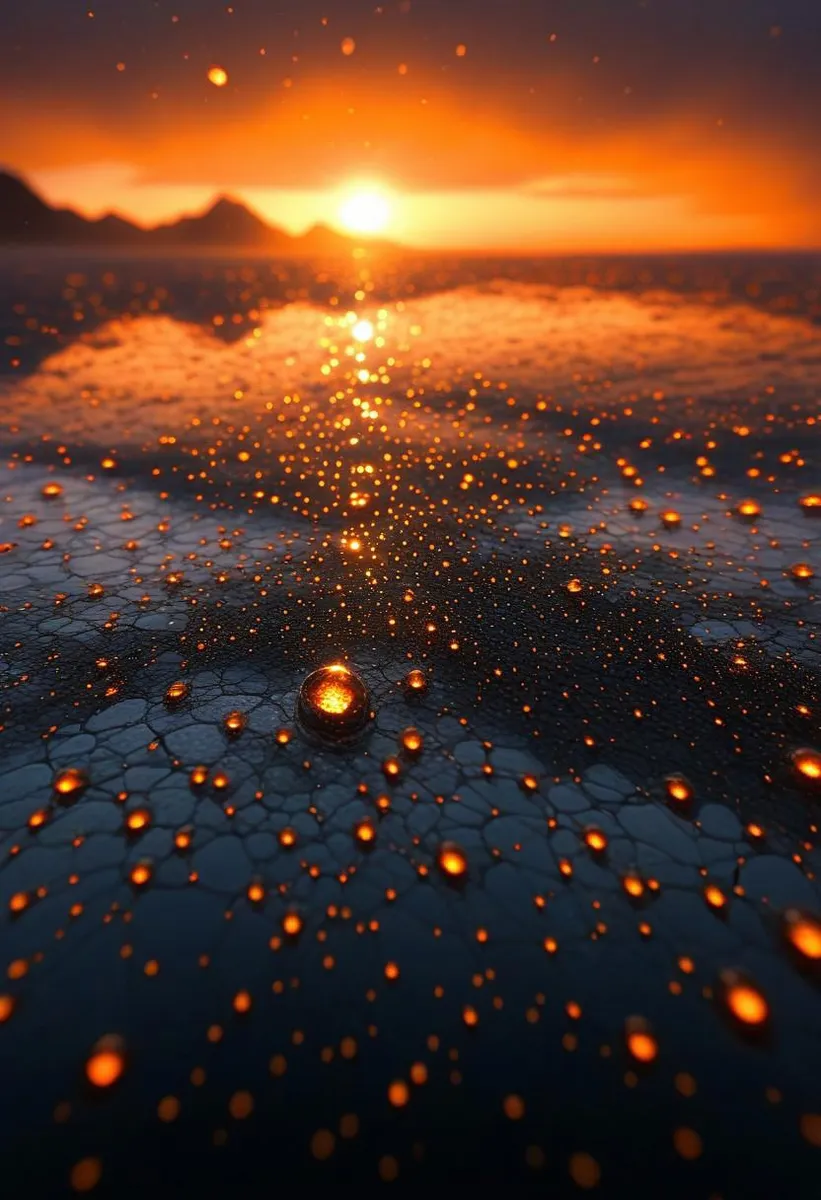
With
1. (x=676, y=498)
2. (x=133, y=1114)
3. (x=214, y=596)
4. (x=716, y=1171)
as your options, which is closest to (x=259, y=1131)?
(x=133, y=1114)

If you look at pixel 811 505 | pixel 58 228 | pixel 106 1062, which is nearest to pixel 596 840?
pixel 106 1062

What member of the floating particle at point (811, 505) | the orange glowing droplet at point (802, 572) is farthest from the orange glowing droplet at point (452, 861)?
the floating particle at point (811, 505)

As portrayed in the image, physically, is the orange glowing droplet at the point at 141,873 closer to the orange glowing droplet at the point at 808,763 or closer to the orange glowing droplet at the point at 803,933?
the orange glowing droplet at the point at 803,933

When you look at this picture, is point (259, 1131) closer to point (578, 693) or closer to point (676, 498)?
point (578, 693)

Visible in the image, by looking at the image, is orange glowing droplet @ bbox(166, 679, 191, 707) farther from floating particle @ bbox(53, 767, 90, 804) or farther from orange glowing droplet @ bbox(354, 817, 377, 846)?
orange glowing droplet @ bbox(354, 817, 377, 846)

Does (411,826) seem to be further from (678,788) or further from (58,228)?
(58,228)

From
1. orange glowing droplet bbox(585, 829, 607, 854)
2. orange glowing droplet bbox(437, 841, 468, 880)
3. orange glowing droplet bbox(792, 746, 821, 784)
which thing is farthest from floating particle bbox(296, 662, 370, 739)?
orange glowing droplet bbox(792, 746, 821, 784)

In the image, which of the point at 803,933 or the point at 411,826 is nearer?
the point at 803,933
